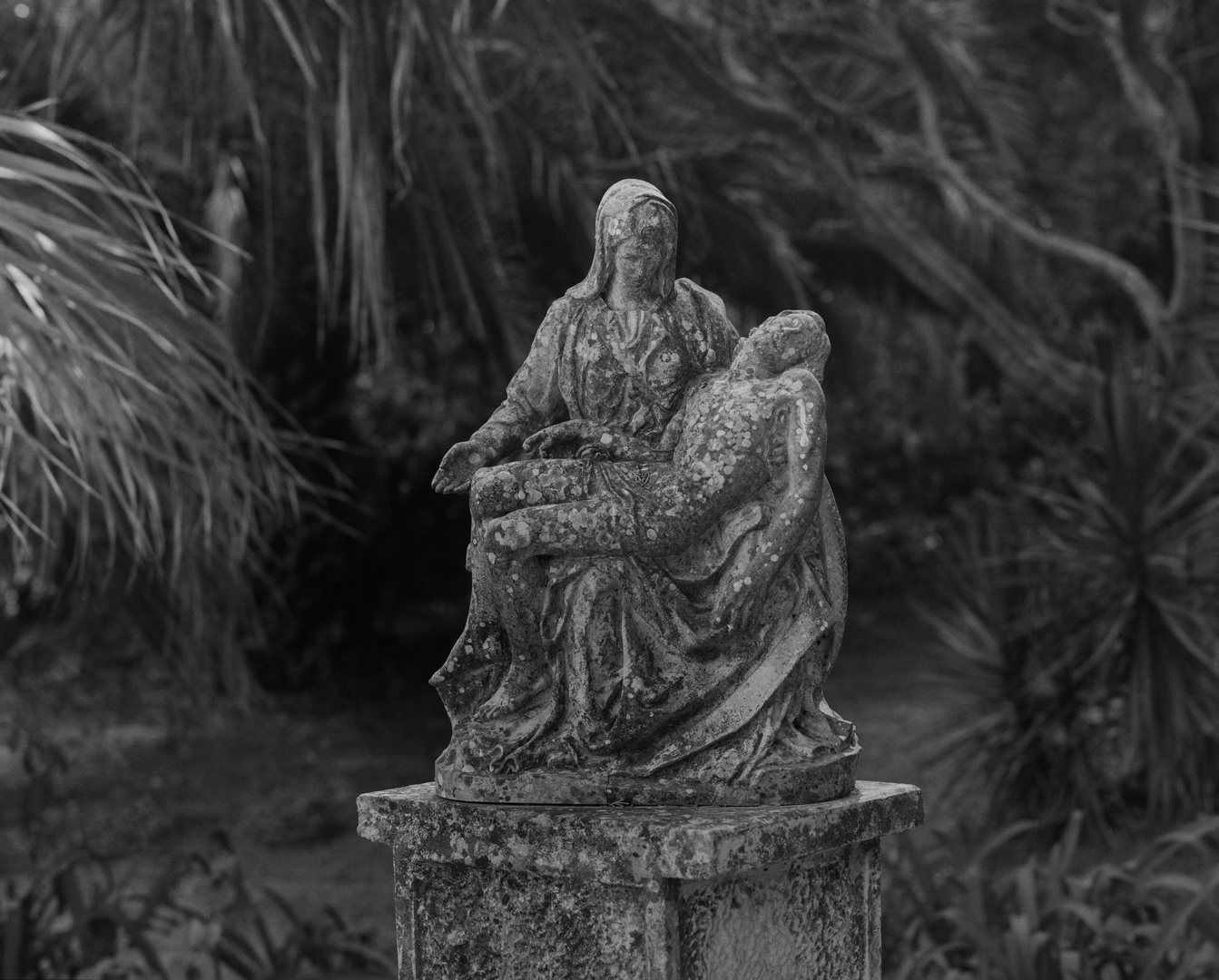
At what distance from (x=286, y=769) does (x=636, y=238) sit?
6.27 meters

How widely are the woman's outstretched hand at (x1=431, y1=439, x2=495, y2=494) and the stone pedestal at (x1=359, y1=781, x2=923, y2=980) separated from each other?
606mm

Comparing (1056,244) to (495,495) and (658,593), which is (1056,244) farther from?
(495,495)

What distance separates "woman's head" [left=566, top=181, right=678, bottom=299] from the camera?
329 cm

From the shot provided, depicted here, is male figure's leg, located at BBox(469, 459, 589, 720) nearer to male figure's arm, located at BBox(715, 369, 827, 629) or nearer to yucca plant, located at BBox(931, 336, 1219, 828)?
male figure's arm, located at BBox(715, 369, 827, 629)

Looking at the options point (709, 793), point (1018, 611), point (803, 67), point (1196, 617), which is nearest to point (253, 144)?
point (803, 67)

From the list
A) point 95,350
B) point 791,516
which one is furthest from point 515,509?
point 95,350

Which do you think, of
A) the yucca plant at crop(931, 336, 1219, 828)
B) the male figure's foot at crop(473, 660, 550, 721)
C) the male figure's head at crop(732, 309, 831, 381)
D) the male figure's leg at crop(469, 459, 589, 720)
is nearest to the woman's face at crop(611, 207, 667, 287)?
the male figure's head at crop(732, 309, 831, 381)

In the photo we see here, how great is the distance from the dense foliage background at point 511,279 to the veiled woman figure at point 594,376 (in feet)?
3.49

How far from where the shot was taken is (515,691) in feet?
10.6

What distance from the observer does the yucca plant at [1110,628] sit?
20.0 ft

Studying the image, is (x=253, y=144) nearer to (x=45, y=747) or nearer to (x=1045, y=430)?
(x=45, y=747)

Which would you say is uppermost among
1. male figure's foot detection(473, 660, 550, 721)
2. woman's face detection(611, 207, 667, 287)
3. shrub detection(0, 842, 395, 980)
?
woman's face detection(611, 207, 667, 287)

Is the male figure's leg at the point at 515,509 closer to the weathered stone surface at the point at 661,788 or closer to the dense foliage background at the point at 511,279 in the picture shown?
the weathered stone surface at the point at 661,788

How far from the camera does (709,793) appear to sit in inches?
119
